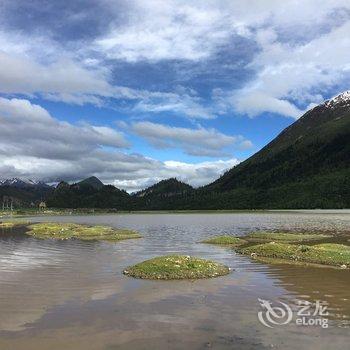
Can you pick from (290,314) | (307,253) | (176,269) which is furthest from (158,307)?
(307,253)

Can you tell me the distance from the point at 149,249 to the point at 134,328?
4625cm

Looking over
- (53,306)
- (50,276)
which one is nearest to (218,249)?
(50,276)

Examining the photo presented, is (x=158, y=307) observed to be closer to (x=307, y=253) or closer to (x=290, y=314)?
(x=290, y=314)

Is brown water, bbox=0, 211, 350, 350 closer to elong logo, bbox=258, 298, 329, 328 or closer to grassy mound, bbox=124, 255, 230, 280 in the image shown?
elong logo, bbox=258, 298, 329, 328

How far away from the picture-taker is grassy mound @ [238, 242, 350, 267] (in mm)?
50688

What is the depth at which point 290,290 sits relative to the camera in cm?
3675

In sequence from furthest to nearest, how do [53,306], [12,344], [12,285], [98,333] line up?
[12,285], [53,306], [98,333], [12,344]

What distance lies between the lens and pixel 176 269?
4275 centimetres

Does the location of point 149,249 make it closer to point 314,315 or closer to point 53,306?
point 53,306

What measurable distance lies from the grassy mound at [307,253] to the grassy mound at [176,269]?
12.4 meters

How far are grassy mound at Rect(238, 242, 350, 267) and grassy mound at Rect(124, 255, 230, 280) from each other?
40.5 feet

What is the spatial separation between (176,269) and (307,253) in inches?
802

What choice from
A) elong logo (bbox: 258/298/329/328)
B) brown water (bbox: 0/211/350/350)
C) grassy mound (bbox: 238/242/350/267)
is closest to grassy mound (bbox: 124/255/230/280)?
brown water (bbox: 0/211/350/350)

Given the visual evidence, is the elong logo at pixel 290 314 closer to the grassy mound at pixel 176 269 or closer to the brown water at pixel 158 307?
the brown water at pixel 158 307
